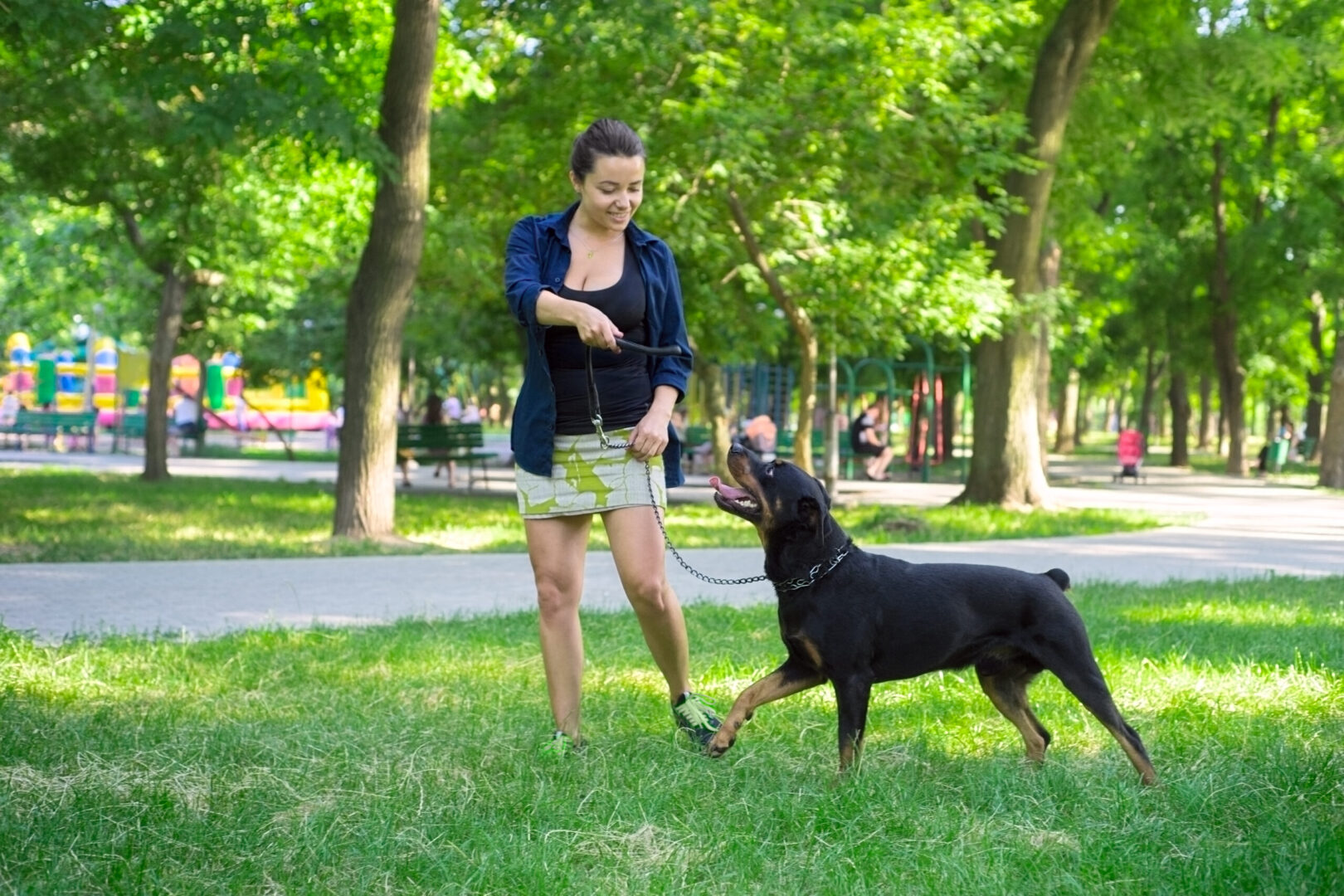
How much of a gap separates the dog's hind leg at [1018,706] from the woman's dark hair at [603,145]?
213 centimetres

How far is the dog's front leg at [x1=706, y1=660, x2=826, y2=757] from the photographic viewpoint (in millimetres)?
4922

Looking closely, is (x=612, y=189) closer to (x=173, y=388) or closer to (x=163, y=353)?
(x=163, y=353)

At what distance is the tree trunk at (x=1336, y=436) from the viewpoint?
88.8ft

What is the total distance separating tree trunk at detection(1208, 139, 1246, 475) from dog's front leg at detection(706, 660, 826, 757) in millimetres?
30512

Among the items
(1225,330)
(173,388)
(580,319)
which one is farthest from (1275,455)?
(173,388)

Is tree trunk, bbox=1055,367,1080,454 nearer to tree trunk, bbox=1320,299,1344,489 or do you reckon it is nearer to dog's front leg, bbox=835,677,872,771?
tree trunk, bbox=1320,299,1344,489

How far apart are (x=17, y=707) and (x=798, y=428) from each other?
13.7 meters

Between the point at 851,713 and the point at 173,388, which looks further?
the point at 173,388

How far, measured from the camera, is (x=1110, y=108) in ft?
71.5

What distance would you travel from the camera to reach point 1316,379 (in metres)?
45.3

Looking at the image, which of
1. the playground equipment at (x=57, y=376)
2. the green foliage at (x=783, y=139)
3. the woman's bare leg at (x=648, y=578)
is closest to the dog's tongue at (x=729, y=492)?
the woman's bare leg at (x=648, y=578)

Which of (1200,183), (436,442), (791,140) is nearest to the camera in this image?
(791,140)

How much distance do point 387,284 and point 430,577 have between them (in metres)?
3.45

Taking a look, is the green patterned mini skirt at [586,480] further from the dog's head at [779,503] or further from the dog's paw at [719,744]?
the dog's paw at [719,744]
